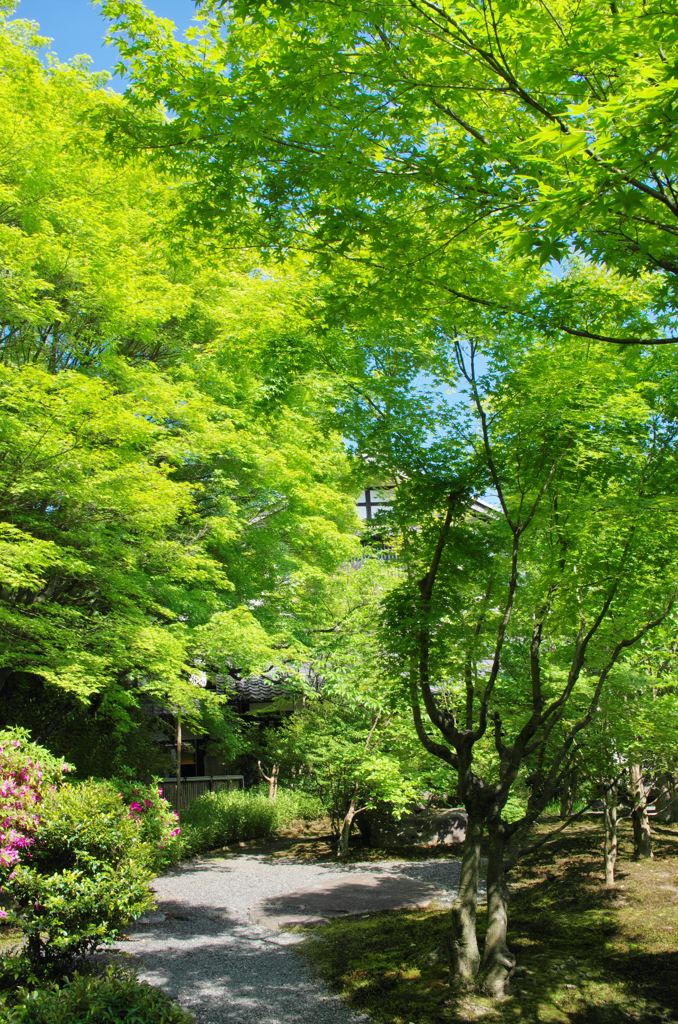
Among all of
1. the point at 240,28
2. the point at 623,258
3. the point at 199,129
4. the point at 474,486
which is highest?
the point at 240,28

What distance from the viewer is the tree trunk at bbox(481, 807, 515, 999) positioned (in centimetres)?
579

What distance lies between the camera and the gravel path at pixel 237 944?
602 centimetres

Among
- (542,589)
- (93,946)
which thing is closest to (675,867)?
(542,589)

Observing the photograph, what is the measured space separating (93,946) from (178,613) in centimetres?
752

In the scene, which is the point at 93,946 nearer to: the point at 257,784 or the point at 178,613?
the point at 178,613

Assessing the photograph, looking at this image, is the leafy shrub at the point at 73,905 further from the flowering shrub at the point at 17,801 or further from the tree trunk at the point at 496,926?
the tree trunk at the point at 496,926

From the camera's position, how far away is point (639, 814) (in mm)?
10289

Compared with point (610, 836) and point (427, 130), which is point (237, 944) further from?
point (427, 130)

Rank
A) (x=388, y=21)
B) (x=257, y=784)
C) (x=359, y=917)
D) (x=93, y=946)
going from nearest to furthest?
(x=388, y=21)
(x=93, y=946)
(x=359, y=917)
(x=257, y=784)

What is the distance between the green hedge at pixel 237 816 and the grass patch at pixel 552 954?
19.3 ft

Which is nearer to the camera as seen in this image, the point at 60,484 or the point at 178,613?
the point at 60,484

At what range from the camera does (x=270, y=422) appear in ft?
37.3

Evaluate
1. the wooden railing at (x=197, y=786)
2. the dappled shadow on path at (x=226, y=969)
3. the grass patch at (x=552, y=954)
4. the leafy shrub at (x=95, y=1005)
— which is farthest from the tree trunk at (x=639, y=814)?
the wooden railing at (x=197, y=786)

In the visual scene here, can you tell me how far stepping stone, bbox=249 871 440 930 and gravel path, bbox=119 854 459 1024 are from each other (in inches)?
8.0
